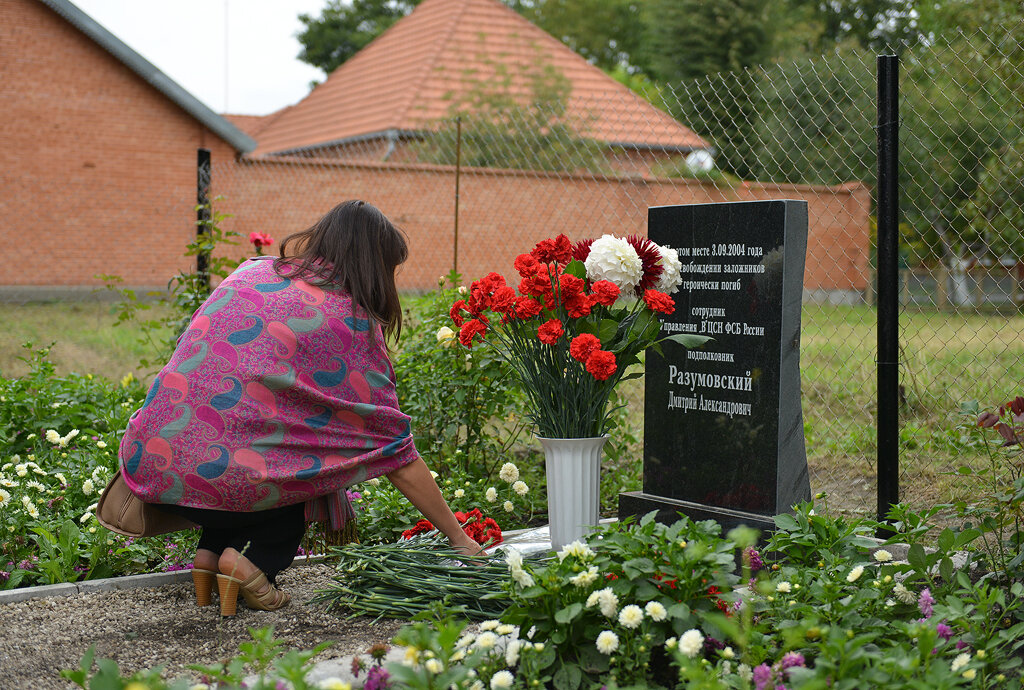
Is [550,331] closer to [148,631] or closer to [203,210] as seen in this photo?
[148,631]

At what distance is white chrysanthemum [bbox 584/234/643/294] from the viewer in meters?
3.09

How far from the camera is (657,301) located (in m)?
3.03

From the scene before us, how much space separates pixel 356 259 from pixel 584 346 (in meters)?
0.77

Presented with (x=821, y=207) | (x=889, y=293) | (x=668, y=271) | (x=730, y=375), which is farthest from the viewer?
(x=821, y=207)

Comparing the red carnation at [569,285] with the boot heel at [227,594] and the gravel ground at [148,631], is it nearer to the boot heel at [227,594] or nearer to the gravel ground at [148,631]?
the gravel ground at [148,631]

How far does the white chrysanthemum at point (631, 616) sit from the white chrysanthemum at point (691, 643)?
0.13 m

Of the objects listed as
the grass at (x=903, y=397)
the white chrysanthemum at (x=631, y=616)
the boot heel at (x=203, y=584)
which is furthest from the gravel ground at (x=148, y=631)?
the grass at (x=903, y=397)

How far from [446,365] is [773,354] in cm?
167

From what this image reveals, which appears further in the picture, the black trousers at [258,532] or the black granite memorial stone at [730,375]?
the black granite memorial stone at [730,375]

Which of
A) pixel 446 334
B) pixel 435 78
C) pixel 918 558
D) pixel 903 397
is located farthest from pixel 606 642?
pixel 435 78

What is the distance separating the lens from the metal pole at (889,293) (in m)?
3.67

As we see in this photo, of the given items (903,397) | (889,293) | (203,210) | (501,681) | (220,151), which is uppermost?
(220,151)

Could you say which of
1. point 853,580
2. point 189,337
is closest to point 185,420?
point 189,337

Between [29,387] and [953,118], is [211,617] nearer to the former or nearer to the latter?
[29,387]
